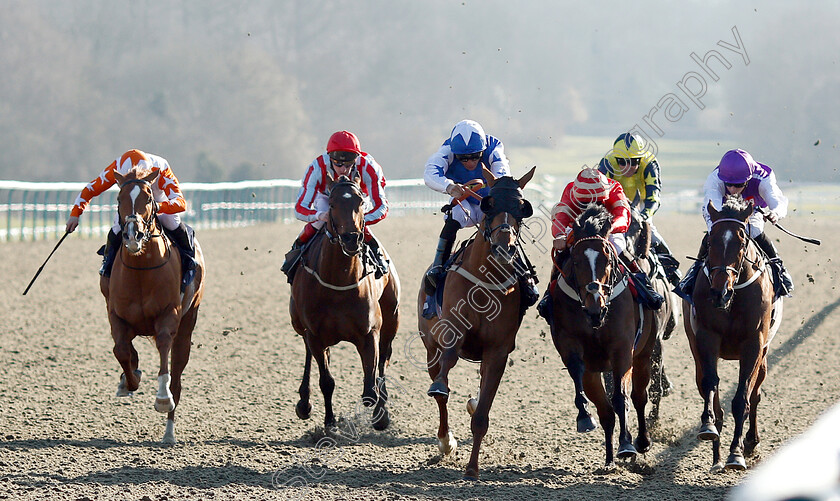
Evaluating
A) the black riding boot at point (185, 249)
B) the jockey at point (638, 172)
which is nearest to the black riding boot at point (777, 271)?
the jockey at point (638, 172)

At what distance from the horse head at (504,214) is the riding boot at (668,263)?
2.38 metres

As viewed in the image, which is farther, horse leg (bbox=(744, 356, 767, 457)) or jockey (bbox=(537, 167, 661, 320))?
horse leg (bbox=(744, 356, 767, 457))

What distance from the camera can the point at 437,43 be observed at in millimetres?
60344

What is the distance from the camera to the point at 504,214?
18.4 ft

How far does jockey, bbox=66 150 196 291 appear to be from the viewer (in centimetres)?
664

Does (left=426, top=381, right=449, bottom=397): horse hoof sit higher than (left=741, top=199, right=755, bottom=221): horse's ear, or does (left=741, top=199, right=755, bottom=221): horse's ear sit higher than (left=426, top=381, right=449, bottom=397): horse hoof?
(left=741, top=199, right=755, bottom=221): horse's ear

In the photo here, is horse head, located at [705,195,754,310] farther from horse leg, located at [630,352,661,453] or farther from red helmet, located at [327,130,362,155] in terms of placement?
red helmet, located at [327,130,362,155]

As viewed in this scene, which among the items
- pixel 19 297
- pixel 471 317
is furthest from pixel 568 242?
pixel 19 297

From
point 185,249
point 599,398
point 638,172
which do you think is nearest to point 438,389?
point 599,398

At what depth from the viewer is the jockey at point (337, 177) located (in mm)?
6730

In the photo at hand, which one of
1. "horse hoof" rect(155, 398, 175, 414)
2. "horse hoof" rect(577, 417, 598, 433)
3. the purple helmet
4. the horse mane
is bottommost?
"horse hoof" rect(155, 398, 175, 414)

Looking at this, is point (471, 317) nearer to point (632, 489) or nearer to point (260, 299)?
point (632, 489)

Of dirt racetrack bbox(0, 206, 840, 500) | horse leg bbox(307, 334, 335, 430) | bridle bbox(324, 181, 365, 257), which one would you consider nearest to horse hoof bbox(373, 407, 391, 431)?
dirt racetrack bbox(0, 206, 840, 500)

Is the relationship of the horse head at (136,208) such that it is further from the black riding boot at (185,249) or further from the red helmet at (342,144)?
the red helmet at (342,144)
